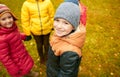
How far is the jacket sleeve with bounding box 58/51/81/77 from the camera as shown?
2830mm

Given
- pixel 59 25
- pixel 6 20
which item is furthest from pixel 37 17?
pixel 59 25

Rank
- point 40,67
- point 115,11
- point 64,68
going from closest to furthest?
point 64,68 < point 40,67 < point 115,11

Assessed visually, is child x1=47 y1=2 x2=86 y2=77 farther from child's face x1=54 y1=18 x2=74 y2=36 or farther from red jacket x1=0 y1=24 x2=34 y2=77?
red jacket x1=0 y1=24 x2=34 y2=77

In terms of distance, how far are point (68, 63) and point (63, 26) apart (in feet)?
1.60

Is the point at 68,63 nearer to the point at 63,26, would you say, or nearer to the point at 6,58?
the point at 63,26

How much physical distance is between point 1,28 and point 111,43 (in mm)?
3887

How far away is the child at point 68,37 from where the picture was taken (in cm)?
280

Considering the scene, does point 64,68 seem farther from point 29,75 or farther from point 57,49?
point 29,75

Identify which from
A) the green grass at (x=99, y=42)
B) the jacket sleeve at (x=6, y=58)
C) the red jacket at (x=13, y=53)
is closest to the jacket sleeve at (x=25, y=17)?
the red jacket at (x=13, y=53)

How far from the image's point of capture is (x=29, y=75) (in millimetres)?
4840

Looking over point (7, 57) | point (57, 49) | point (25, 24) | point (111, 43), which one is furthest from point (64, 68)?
point (111, 43)

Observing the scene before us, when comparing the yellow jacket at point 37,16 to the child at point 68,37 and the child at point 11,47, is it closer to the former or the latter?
the child at point 11,47

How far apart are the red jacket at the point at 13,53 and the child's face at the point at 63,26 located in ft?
4.18

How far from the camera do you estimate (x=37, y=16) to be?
179 inches
